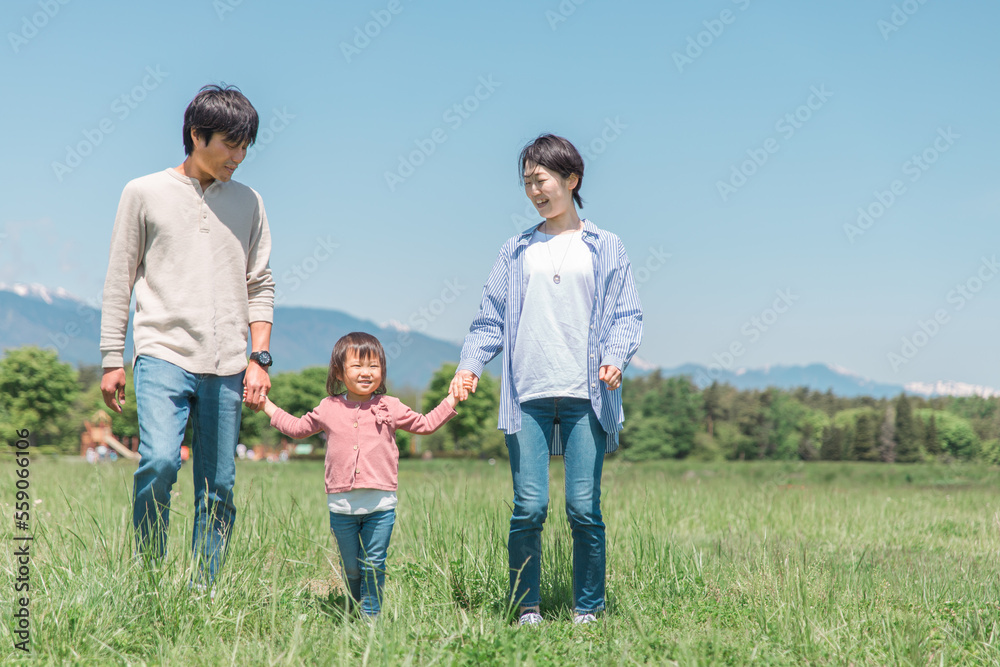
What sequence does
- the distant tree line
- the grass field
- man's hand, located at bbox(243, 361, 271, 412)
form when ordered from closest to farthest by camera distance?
the grass field → man's hand, located at bbox(243, 361, 271, 412) → the distant tree line

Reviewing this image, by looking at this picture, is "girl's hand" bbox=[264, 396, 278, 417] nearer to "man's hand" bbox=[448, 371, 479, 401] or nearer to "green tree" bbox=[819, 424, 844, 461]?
"man's hand" bbox=[448, 371, 479, 401]

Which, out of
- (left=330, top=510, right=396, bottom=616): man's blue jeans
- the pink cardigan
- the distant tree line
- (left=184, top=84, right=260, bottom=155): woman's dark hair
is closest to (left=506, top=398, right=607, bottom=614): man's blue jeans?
the pink cardigan

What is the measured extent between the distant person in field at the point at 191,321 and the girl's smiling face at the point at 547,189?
131 centimetres

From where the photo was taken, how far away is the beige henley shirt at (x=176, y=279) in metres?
3.44

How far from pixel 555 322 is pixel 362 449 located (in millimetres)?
1060

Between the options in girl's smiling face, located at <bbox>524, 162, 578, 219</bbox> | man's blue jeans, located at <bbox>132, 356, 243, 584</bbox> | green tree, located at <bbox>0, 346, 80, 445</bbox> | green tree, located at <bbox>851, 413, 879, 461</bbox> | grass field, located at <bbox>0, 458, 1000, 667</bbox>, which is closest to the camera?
grass field, located at <bbox>0, 458, 1000, 667</bbox>

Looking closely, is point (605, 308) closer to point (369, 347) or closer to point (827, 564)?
point (369, 347)

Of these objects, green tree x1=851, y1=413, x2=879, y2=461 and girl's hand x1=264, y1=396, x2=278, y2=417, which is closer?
girl's hand x1=264, y1=396, x2=278, y2=417

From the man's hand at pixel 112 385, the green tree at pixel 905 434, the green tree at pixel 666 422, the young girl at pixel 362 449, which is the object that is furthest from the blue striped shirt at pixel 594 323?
the green tree at pixel 666 422

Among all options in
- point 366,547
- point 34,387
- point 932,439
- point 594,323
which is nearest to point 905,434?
point 932,439

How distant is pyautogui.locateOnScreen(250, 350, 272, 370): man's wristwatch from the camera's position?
3.64 m

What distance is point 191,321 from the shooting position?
3.45 m

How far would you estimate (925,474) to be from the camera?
16.9 m

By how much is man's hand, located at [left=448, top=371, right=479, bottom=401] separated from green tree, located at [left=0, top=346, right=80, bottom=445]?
137 feet
